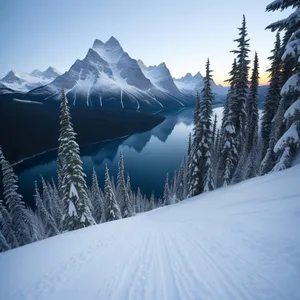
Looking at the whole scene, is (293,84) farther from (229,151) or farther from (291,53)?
(229,151)

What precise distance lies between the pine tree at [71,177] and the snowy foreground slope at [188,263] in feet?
29.5

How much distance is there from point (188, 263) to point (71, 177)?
15.2m

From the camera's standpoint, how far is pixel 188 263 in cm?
524

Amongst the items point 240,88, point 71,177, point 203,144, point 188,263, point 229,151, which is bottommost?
point 188,263

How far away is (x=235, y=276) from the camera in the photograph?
4.11m

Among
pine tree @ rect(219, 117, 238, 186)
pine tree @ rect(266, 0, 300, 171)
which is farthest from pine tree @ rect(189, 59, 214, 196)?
pine tree @ rect(266, 0, 300, 171)

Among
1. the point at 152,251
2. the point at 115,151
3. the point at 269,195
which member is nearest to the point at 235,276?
the point at 152,251

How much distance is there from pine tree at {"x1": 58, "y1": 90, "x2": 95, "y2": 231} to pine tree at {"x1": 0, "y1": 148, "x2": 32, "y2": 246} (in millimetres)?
7902

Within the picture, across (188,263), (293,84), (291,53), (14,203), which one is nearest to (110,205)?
(14,203)

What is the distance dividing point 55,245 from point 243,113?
22923 millimetres

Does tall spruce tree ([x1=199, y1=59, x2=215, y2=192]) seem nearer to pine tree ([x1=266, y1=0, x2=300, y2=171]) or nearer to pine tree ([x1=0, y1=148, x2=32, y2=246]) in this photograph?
pine tree ([x1=266, y1=0, x2=300, y2=171])

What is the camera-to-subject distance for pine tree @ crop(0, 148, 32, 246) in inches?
838

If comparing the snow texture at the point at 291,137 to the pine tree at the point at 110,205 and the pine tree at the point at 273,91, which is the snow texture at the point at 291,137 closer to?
the pine tree at the point at 273,91

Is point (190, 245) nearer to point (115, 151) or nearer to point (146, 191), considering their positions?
point (146, 191)
